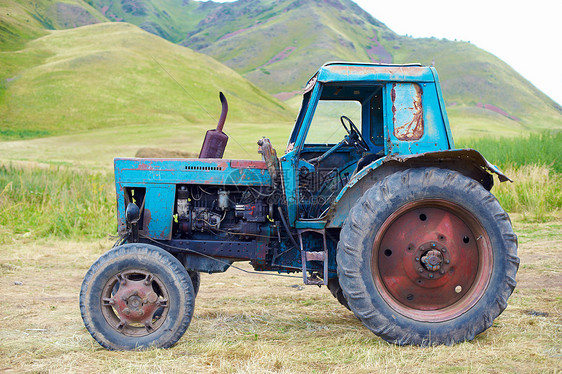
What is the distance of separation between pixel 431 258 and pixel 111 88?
50.1 m

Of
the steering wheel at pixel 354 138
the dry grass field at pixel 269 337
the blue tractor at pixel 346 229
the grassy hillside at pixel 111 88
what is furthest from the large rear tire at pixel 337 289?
the grassy hillside at pixel 111 88

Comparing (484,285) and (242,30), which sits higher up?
(242,30)

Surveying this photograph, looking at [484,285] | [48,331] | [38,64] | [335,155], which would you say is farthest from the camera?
[38,64]

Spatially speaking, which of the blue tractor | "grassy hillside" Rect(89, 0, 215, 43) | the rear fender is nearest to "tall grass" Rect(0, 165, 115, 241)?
the blue tractor

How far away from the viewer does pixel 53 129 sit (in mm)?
39312

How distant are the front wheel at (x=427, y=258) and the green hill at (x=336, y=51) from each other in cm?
5440

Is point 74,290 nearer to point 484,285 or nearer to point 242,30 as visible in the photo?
point 484,285

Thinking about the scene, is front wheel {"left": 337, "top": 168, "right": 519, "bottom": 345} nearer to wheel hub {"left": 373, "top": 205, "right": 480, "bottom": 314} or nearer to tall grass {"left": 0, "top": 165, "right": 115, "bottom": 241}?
wheel hub {"left": 373, "top": 205, "right": 480, "bottom": 314}

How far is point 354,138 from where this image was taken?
520cm

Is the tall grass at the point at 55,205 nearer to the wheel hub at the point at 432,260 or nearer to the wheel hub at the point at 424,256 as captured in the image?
the wheel hub at the point at 424,256

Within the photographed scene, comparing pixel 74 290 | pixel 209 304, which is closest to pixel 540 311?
pixel 209 304

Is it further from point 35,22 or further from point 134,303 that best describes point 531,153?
point 35,22

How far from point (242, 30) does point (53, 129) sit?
109 meters

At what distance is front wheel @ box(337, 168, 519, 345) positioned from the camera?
3.93m
